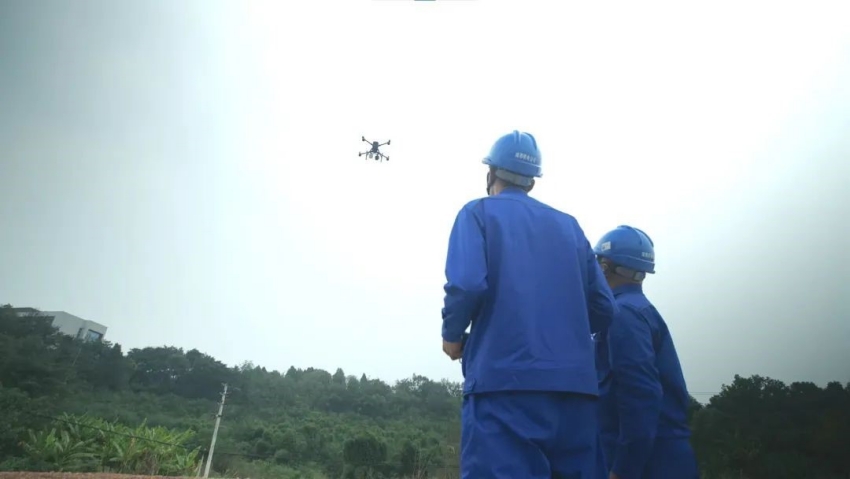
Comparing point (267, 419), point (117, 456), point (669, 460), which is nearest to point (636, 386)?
point (669, 460)

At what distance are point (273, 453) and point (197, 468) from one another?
15.3 metres

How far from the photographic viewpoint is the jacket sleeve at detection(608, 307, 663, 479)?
8.65 feet

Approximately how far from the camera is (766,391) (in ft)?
86.2

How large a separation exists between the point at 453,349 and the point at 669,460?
5.50 feet

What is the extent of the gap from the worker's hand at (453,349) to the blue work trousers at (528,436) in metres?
0.22

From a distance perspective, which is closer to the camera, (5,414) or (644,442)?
(644,442)

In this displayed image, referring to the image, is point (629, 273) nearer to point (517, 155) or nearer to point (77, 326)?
point (517, 155)

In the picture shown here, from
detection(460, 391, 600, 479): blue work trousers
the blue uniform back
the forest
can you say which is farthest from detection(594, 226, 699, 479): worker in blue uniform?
the forest

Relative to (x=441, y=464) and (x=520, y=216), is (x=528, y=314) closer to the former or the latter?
(x=520, y=216)

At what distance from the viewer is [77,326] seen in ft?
193

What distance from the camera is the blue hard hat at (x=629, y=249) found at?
3.27 metres

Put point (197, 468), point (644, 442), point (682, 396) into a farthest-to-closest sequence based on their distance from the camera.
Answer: point (197, 468), point (682, 396), point (644, 442)

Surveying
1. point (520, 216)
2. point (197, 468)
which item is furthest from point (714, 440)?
point (520, 216)

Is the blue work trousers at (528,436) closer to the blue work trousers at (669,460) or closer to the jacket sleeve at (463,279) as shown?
the jacket sleeve at (463,279)
